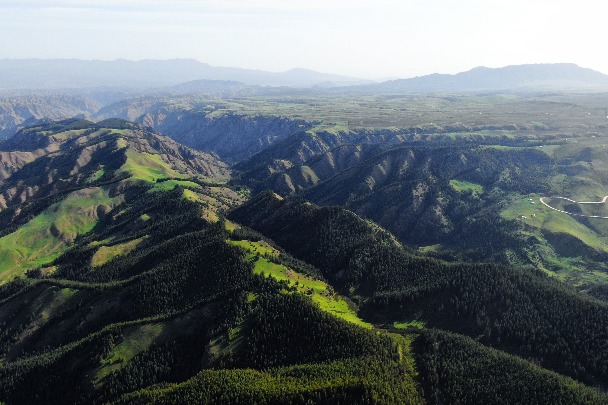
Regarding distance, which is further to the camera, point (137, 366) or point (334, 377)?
point (137, 366)

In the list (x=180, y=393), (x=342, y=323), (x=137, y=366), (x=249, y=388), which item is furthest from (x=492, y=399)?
(x=137, y=366)

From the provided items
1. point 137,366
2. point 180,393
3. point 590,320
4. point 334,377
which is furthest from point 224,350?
point 590,320

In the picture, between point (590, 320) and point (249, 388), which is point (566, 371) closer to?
point (590, 320)

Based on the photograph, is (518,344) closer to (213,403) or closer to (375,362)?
(375,362)

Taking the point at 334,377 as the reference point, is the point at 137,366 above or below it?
below

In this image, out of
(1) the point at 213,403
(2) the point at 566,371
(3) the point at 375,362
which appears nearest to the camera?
(1) the point at 213,403

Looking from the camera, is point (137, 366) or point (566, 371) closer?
point (566, 371)

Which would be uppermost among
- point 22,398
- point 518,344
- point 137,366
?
point 518,344

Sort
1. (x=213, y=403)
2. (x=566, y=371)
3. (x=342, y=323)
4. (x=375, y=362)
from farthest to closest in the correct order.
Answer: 1. (x=342, y=323)
2. (x=566, y=371)
3. (x=375, y=362)
4. (x=213, y=403)

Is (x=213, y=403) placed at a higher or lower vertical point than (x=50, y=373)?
higher
